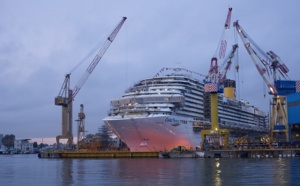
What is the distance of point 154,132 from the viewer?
259 ft

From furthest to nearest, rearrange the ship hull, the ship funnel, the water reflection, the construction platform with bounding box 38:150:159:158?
the ship funnel → the construction platform with bounding box 38:150:159:158 → the ship hull → the water reflection

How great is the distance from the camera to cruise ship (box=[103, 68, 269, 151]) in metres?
78.2

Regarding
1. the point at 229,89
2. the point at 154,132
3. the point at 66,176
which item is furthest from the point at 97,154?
the point at 66,176

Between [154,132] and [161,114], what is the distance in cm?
362

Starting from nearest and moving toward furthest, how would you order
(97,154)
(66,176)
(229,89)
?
(66,176)
(97,154)
(229,89)

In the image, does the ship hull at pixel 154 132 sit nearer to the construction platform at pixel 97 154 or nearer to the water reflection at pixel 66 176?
the construction platform at pixel 97 154

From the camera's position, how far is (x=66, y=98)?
112 meters

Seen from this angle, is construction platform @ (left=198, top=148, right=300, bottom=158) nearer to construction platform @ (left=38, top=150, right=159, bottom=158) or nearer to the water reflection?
construction platform @ (left=38, top=150, right=159, bottom=158)

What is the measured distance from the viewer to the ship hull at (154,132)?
3041 inches

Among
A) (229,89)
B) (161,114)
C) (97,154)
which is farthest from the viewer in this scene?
(229,89)

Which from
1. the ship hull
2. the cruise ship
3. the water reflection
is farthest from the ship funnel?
the water reflection

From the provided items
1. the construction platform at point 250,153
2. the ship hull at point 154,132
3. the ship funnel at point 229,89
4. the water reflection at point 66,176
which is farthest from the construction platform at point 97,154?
the ship funnel at point 229,89

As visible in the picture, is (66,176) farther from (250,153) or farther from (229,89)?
(229,89)

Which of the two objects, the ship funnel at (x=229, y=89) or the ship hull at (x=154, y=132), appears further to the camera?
the ship funnel at (x=229, y=89)
